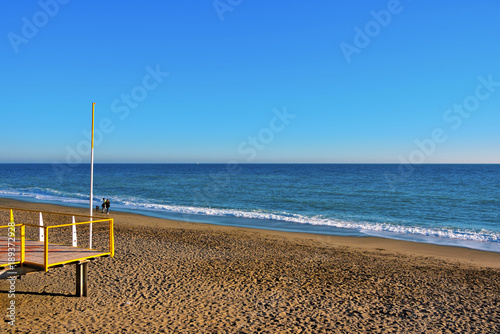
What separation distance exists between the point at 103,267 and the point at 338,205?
2655 cm

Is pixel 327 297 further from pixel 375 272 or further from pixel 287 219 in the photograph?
pixel 287 219

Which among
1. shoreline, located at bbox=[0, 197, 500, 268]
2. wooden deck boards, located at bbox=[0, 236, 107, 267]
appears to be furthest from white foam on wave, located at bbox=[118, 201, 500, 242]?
wooden deck boards, located at bbox=[0, 236, 107, 267]

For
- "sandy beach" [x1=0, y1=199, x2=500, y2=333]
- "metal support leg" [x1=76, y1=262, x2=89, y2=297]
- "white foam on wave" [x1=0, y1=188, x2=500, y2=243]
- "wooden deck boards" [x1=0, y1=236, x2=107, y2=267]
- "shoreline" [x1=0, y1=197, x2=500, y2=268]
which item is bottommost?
"white foam on wave" [x1=0, y1=188, x2=500, y2=243]

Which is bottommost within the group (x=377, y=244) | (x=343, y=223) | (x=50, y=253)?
(x=343, y=223)

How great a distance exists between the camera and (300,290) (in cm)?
1025

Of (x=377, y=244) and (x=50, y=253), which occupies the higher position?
(x=50, y=253)

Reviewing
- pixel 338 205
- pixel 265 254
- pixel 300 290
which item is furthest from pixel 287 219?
pixel 300 290

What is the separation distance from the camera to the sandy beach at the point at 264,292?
7.81 meters

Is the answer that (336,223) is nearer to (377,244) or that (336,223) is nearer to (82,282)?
(377,244)

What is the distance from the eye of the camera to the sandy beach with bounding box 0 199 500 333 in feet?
25.6

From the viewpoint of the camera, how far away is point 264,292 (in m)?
10.0

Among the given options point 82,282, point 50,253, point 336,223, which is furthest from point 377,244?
point 50,253

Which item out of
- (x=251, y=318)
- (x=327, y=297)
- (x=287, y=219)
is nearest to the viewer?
(x=251, y=318)

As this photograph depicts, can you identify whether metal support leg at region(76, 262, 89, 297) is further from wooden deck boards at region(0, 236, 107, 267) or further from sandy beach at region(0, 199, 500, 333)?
wooden deck boards at region(0, 236, 107, 267)
